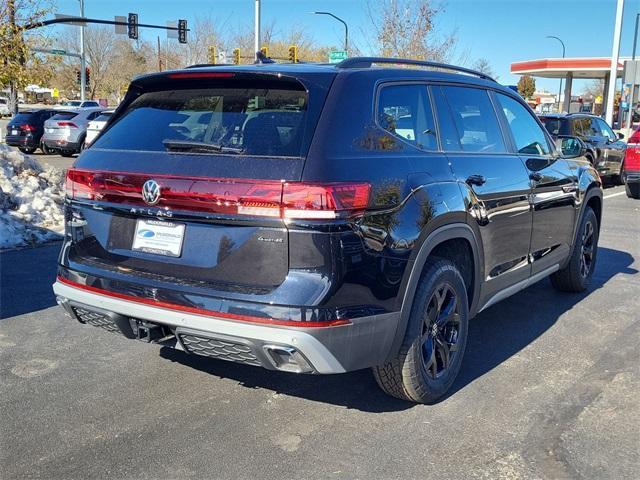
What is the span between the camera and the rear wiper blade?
312 centimetres

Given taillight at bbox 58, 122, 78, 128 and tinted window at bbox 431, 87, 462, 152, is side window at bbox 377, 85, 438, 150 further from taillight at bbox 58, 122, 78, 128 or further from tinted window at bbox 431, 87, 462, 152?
taillight at bbox 58, 122, 78, 128

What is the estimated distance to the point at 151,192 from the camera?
3164 mm

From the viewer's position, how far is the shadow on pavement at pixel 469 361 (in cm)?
387

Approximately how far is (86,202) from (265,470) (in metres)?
1.66

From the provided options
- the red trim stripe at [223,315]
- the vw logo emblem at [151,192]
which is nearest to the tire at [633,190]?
the red trim stripe at [223,315]

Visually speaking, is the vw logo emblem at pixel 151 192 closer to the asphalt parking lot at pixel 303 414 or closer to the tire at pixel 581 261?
the asphalt parking lot at pixel 303 414

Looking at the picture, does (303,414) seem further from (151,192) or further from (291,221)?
(151,192)

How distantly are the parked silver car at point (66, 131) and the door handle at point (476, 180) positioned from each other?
18849 mm

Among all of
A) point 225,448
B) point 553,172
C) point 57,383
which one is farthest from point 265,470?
point 553,172

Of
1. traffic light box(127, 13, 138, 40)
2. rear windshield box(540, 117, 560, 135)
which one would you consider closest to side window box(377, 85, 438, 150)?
rear windshield box(540, 117, 560, 135)

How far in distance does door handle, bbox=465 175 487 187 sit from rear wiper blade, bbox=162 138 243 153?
148 cm

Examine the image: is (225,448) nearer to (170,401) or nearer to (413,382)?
(170,401)

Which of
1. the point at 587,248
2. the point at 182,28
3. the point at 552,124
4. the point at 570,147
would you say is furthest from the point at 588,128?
the point at 182,28

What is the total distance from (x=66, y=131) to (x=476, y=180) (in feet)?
63.0
